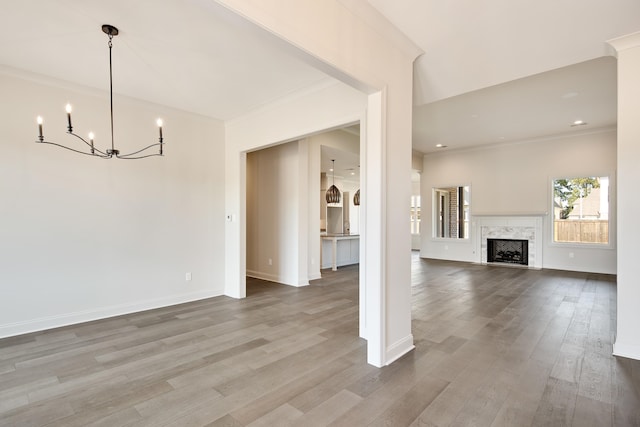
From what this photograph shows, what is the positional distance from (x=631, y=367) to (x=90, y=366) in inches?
185

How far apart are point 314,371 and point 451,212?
8.16 metres

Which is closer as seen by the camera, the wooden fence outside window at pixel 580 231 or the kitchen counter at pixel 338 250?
the wooden fence outside window at pixel 580 231

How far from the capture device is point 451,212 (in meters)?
9.55

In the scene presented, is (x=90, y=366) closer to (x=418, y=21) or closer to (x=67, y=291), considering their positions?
(x=67, y=291)

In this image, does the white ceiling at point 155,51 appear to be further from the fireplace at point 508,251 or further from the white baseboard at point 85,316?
the fireplace at point 508,251

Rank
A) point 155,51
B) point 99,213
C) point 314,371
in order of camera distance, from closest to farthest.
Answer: point 314,371 → point 155,51 → point 99,213

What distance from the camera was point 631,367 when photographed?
2.64 metres

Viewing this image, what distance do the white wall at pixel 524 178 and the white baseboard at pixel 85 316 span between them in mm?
7454

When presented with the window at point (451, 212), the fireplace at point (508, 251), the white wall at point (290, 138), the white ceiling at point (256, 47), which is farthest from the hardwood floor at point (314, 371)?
the window at point (451, 212)

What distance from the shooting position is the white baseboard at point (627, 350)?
278cm

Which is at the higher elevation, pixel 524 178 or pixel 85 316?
pixel 524 178

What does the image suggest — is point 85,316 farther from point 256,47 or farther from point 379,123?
point 379,123

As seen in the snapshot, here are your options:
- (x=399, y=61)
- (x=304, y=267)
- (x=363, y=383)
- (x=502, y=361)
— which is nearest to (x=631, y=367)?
(x=502, y=361)

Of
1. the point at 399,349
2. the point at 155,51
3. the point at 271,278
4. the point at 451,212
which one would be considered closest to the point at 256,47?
the point at 155,51
